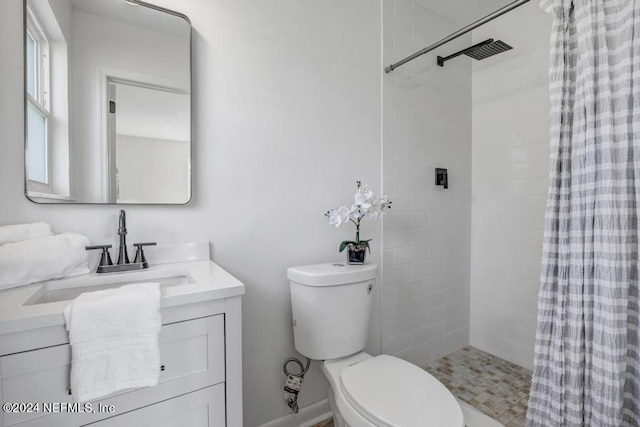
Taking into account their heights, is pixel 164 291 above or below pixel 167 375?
above

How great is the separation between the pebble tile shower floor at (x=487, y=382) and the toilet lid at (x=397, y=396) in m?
0.79

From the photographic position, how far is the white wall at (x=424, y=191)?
1.90 m

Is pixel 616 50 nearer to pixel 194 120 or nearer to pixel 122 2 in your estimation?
pixel 194 120

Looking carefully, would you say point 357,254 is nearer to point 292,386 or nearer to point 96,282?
point 292,386

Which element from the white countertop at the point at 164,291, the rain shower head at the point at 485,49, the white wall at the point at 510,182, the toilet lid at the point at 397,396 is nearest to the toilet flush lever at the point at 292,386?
the toilet lid at the point at 397,396

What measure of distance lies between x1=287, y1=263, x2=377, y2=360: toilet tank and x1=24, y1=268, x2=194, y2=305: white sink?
50cm

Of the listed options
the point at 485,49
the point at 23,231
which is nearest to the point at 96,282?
the point at 23,231

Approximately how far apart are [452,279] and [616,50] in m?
1.55

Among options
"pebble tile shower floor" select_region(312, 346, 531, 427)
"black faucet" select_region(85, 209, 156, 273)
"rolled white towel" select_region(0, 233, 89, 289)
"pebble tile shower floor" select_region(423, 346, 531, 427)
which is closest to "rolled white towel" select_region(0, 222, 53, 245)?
"rolled white towel" select_region(0, 233, 89, 289)

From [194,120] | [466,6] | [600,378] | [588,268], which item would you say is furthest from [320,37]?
[600,378]

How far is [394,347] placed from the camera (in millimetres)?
1924

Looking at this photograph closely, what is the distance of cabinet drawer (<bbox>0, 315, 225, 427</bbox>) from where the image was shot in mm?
699

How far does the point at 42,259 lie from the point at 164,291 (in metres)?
0.43

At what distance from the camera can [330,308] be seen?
1.36 metres
